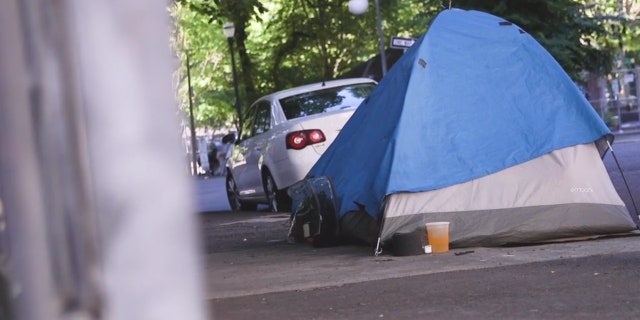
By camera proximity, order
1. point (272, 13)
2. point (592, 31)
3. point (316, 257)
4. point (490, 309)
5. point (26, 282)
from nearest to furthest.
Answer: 1. point (26, 282)
2. point (490, 309)
3. point (316, 257)
4. point (592, 31)
5. point (272, 13)

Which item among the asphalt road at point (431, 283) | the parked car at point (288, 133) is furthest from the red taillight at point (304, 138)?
the asphalt road at point (431, 283)

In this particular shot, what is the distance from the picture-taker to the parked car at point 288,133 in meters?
14.3

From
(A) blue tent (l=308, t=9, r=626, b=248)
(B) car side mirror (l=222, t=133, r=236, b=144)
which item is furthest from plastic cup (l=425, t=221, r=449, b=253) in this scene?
(B) car side mirror (l=222, t=133, r=236, b=144)

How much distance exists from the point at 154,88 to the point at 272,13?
3496 cm

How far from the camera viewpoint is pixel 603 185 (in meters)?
9.34

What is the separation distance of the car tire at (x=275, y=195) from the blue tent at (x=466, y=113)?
510 centimetres

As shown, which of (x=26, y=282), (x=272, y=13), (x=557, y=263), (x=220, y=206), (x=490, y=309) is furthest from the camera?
(x=272, y=13)

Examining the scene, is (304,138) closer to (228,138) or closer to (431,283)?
(228,138)

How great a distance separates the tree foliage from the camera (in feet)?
73.9

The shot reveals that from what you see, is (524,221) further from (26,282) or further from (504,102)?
(26,282)

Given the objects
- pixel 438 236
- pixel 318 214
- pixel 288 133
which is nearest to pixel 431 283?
pixel 438 236

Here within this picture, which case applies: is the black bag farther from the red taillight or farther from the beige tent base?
the red taillight

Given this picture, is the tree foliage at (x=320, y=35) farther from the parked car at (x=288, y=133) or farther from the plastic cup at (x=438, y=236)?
the plastic cup at (x=438, y=236)

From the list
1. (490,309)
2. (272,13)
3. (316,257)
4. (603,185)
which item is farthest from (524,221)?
(272,13)
